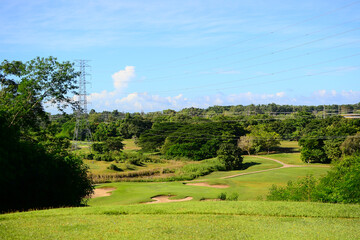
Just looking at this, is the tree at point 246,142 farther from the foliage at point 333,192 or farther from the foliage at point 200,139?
the foliage at point 333,192

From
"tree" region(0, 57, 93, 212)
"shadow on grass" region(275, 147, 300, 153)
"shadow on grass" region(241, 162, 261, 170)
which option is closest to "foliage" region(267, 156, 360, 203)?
"tree" region(0, 57, 93, 212)

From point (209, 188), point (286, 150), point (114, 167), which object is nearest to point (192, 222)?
point (209, 188)

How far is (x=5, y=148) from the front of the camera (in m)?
A: 18.2

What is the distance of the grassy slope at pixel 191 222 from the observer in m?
12.6

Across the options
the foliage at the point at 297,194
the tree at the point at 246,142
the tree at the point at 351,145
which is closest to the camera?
the foliage at the point at 297,194

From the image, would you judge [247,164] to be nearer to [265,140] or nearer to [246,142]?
[246,142]

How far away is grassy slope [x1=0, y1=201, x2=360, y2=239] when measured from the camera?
1261cm

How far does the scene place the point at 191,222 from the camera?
14992 mm

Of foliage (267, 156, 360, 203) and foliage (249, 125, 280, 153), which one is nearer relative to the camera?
foliage (267, 156, 360, 203)

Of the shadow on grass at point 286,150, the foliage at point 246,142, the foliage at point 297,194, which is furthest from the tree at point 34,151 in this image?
the shadow on grass at point 286,150

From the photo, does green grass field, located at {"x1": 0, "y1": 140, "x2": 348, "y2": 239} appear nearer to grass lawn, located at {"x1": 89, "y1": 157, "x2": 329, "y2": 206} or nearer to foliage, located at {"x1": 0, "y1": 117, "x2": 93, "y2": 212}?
foliage, located at {"x1": 0, "y1": 117, "x2": 93, "y2": 212}

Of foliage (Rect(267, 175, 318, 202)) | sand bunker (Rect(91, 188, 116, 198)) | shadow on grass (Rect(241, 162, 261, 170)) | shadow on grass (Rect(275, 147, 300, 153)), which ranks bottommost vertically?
shadow on grass (Rect(241, 162, 261, 170))

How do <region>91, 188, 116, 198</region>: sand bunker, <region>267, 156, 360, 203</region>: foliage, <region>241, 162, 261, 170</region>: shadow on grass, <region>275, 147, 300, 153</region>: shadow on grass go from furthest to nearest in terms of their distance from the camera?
<region>275, 147, 300, 153</region>: shadow on grass < <region>241, 162, 261, 170</region>: shadow on grass < <region>91, 188, 116, 198</region>: sand bunker < <region>267, 156, 360, 203</region>: foliage

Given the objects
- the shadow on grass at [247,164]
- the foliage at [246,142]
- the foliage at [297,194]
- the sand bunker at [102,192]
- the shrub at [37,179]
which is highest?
the shrub at [37,179]
